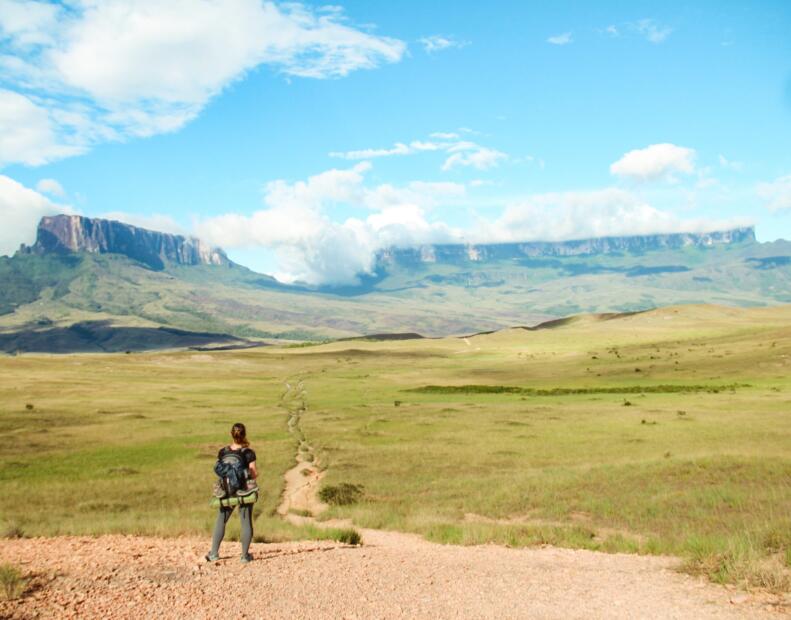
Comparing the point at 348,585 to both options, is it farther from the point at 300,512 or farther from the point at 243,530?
the point at 300,512

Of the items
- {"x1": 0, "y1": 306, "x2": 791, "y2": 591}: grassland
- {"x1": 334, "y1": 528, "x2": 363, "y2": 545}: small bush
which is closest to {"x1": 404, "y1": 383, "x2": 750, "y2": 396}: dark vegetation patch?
{"x1": 0, "y1": 306, "x2": 791, "y2": 591}: grassland

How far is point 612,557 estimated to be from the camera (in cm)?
1772

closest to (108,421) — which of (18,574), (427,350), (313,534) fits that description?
(313,534)

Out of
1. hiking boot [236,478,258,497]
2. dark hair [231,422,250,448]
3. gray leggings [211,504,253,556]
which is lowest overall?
gray leggings [211,504,253,556]

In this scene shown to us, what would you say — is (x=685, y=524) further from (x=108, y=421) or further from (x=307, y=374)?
(x=307, y=374)

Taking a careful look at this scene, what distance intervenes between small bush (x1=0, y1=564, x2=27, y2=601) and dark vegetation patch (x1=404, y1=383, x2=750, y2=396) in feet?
237

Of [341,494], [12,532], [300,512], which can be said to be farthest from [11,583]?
[341,494]

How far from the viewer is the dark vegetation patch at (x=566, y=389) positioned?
74875mm

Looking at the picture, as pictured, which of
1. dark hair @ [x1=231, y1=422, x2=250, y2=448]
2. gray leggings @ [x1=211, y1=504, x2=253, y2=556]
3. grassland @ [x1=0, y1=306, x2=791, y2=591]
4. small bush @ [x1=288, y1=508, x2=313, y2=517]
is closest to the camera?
gray leggings @ [x1=211, y1=504, x2=253, y2=556]

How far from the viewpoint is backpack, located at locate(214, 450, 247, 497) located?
54.2ft

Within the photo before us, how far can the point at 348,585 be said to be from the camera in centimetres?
1409

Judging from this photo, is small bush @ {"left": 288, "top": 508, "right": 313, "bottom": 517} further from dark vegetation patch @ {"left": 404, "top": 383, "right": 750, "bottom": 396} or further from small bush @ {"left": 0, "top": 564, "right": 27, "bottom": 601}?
dark vegetation patch @ {"left": 404, "top": 383, "right": 750, "bottom": 396}

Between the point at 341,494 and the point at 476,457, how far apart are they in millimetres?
11964

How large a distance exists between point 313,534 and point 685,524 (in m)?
13.5
